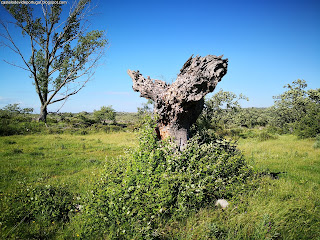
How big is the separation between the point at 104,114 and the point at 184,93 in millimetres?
46038

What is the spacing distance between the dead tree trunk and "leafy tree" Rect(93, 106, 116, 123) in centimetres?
4249

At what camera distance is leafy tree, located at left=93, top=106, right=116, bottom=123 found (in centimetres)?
4728

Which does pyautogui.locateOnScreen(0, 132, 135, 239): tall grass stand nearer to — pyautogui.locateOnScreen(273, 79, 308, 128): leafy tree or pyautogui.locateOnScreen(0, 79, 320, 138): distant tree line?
pyautogui.locateOnScreen(0, 79, 320, 138): distant tree line

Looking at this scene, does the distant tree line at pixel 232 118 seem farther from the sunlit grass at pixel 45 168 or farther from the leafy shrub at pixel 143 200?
the leafy shrub at pixel 143 200

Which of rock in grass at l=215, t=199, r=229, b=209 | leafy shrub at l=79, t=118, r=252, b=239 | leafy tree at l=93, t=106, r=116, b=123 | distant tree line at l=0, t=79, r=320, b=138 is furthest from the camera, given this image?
leafy tree at l=93, t=106, r=116, b=123

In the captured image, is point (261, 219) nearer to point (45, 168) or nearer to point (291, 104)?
point (45, 168)

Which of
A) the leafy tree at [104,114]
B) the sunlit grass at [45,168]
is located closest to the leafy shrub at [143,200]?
the sunlit grass at [45,168]

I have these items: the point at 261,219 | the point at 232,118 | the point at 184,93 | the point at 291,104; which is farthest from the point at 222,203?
the point at 291,104

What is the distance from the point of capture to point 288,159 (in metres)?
10.7

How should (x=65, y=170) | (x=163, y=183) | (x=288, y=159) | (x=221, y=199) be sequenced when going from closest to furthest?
(x=163, y=183) < (x=221, y=199) < (x=65, y=170) < (x=288, y=159)

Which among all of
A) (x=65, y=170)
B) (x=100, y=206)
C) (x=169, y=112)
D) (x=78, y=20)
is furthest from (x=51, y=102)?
(x=100, y=206)

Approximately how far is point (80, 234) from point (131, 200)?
1.18m

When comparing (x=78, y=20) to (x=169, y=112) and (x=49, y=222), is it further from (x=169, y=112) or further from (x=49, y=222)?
(x=49, y=222)

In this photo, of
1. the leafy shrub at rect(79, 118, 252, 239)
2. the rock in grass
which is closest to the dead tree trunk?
the leafy shrub at rect(79, 118, 252, 239)
